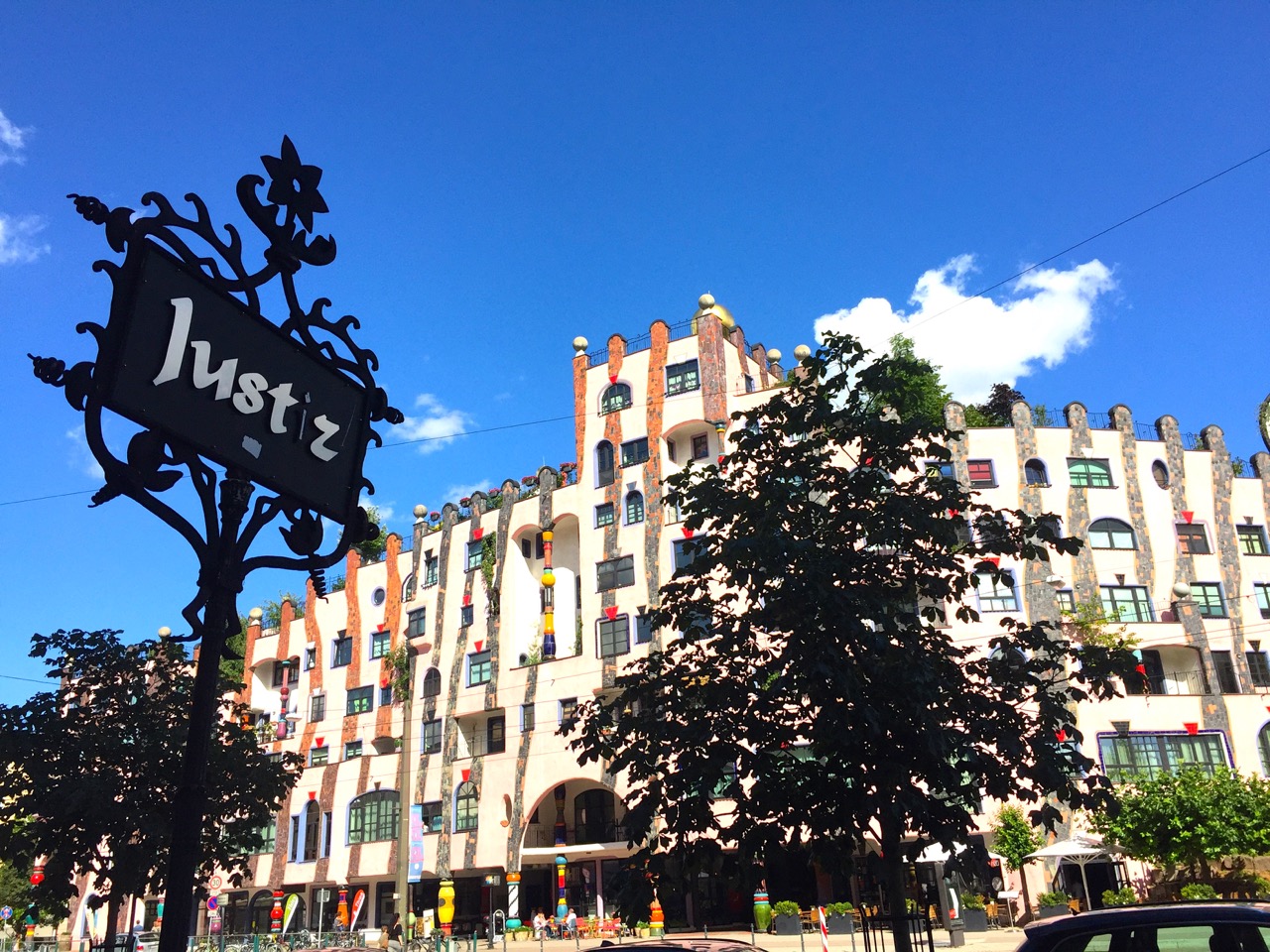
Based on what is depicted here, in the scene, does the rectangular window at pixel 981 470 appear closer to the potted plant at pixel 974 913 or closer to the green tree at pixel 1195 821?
the green tree at pixel 1195 821

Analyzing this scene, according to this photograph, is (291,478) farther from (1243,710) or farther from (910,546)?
(1243,710)

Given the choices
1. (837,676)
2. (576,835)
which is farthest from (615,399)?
(837,676)

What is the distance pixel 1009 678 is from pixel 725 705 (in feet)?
8.64

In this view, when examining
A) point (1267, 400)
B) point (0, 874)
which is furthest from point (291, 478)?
point (0, 874)

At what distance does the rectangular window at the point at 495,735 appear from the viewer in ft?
140

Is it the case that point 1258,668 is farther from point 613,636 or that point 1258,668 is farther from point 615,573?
point 615,573

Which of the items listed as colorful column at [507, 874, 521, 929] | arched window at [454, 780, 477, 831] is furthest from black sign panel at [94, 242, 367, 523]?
arched window at [454, 780, 477, 831]

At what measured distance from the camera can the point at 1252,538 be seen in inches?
1518

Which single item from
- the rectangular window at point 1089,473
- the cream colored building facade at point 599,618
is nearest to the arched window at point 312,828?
the cream colored building facade at point 599,618

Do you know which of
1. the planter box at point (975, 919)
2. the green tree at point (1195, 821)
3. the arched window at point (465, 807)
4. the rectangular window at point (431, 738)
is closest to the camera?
the green tree at point (1195, 821)

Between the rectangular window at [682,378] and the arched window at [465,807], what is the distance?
18156mm

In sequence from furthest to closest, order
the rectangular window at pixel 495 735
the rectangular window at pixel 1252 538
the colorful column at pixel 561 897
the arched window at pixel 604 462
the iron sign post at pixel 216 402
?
the rectangular window at pixel 495 735 < the arched window at pixel 604 462 < the rectangular window at pixel 1252 538 < the colorful column at pixel 561 897 < the iron sign post at pixel 216 402

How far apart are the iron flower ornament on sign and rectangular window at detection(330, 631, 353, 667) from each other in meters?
44.7

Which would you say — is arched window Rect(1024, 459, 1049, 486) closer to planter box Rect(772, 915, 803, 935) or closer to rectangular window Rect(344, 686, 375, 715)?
planter box Rect(772, 915, 803, 935)
